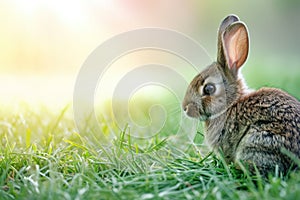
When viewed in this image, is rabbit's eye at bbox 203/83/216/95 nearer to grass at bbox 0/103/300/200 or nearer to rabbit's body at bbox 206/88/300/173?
rabbit's body at bbox 206/88/300/173

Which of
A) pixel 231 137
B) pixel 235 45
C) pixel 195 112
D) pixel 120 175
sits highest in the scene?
pixel 235 45

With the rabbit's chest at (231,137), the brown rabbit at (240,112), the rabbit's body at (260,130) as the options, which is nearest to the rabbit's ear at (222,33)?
the brown rabbit at (240,112)

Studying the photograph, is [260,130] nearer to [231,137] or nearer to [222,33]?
[231,137]

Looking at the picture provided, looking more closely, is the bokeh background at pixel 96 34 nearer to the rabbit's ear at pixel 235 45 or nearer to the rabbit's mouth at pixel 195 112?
the rabbit's ear at pixel 235 45

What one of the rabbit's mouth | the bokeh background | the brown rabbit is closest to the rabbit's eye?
the brown rabbit

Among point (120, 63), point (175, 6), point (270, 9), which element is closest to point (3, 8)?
point (120, 63)

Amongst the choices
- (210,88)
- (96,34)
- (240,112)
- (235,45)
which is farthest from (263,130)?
(96,34)

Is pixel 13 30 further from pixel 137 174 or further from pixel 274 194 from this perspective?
pixel 274 194
